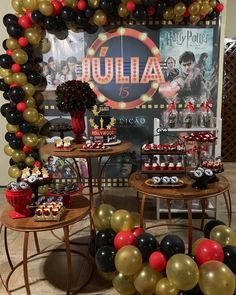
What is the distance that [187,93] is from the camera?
3.55m

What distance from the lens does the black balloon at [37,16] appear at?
319 centimetres

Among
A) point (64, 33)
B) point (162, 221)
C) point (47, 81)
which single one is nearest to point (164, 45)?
point (64, 33)

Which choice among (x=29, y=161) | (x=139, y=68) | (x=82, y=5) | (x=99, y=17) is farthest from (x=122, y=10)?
(x=29, y=161)

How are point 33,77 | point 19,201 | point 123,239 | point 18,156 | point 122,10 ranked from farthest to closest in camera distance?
Result: point 18,156, point 33,77, point 122,10, point 123,239, point 19,201

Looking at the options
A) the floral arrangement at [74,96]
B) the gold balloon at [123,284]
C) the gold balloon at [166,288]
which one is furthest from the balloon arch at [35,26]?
the gold balloon at [166,288]

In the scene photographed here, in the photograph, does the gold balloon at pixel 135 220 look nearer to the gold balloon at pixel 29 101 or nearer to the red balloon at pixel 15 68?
the gold balloon at pixel 29 101

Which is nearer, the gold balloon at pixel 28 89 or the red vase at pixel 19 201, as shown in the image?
the red vase at pixel 19 201

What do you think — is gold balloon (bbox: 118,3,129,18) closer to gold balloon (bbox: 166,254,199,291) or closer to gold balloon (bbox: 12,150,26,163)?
gold balloon (bbox: 12,150,26,163)

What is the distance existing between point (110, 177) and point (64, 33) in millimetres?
1724

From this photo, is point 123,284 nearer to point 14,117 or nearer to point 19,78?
point 14,117

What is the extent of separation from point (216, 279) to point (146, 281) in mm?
380

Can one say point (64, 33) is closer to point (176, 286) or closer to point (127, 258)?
point (127, 258)

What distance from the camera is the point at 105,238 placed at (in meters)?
2.06

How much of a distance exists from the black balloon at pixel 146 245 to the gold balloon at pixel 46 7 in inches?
94.5
